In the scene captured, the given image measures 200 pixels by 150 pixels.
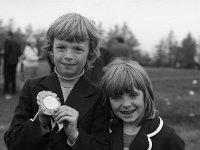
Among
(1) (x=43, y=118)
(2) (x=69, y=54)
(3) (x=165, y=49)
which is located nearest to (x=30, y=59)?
(2) (x=69, y=54)

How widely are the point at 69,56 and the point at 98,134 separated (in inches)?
17.6

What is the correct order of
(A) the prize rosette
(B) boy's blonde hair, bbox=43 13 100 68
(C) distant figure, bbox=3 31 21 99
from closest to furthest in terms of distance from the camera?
(A) the prize rosette < (B) boy's blonde hair, bbox=43 13 100 68 < (C) distant figure, bbox=3 31 21 99

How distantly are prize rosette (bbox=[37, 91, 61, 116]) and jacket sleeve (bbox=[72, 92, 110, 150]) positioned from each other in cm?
22

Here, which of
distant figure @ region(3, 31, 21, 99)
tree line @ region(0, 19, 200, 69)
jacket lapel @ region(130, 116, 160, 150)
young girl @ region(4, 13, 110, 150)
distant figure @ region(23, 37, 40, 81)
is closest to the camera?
young girl @ region(4, 13, 110, 150)

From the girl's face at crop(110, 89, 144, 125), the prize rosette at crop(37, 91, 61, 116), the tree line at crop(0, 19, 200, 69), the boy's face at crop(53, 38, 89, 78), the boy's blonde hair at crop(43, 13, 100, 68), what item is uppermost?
the boy's blonde hair at crop(43, 13, 100, 68)

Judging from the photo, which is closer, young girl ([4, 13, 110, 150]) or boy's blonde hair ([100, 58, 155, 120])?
young girl ([4, 13, 110, 150])

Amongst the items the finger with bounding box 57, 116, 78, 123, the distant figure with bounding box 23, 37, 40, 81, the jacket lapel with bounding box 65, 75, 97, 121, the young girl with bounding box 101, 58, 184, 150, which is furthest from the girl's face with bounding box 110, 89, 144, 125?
the distant figure with bounding box 23, 37, 40, 81

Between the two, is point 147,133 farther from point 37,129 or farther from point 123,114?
point 37,129

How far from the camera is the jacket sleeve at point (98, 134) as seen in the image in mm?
1999

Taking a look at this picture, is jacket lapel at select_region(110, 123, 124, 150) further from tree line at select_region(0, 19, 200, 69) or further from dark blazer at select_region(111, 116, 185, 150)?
tree line at select_region(0, 19, 200, 69)

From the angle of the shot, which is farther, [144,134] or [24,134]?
[144,134]

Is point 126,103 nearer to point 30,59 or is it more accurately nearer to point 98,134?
point 98,134

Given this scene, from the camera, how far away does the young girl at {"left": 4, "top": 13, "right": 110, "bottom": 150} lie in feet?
6.48

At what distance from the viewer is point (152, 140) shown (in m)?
2.22
